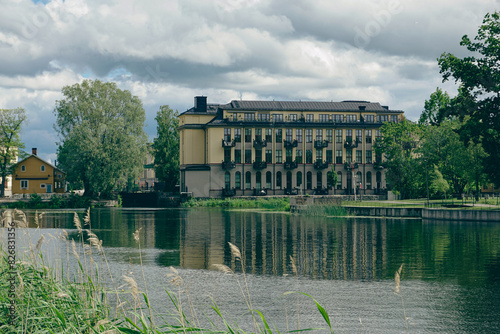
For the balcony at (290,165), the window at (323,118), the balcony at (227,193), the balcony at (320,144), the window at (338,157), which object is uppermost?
the window at (323,118)

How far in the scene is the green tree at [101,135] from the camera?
94.4 m

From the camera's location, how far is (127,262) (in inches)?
1053

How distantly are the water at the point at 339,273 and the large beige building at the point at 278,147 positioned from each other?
72848 mm

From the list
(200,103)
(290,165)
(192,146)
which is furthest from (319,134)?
(192,146)

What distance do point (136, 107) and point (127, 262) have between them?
7958cm

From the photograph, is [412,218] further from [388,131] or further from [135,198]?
[135,198]

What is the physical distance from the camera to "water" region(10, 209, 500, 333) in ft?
53.6

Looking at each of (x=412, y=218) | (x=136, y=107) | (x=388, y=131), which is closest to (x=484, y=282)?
(x=412, y=218)

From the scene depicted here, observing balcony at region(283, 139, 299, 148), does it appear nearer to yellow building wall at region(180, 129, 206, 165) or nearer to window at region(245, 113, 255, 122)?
window at region(245, 113, 255, 122)

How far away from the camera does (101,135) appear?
9819 cm

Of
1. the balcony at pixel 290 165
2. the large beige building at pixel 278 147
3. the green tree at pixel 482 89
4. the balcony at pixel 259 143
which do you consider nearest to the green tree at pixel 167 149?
the large beige building at pixel 278 147

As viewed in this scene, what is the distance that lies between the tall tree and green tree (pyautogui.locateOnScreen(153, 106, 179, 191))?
1049 inches

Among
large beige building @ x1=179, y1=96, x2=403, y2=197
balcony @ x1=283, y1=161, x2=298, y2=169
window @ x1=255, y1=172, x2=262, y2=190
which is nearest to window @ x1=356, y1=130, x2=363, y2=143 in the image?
large beige building @ x1=179, y1=96, x2=403, y2=197

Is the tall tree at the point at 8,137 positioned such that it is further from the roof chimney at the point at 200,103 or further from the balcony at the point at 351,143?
the balcony at the point at 351,143
